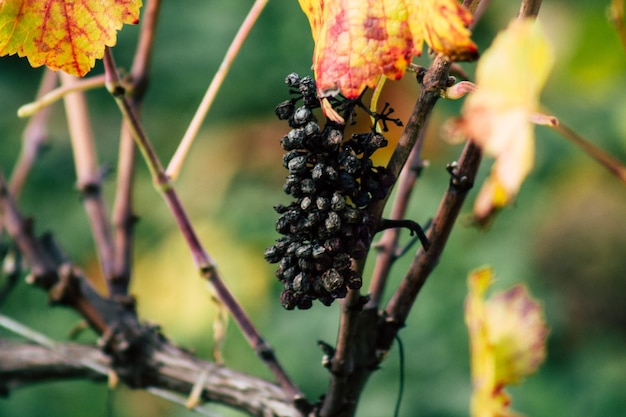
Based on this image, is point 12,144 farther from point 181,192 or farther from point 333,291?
point 333,291

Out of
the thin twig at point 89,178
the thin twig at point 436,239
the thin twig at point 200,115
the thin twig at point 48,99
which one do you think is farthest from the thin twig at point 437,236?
the thin twig at point 89,178

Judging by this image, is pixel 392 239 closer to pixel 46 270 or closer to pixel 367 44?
pixel 367 44

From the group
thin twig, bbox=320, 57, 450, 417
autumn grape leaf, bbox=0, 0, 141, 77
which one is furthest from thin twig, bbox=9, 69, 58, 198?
thin twig, bbox=320, 57, 450, 417

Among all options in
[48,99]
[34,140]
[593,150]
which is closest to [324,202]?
[593,150]

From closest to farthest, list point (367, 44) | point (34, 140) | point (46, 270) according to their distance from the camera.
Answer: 1. point (367, 44)
2. point (46, 270)
3. point (34, 140)

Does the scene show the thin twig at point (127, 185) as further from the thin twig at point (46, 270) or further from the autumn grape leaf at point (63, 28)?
the autumn grape leaf at point (63, 28)
